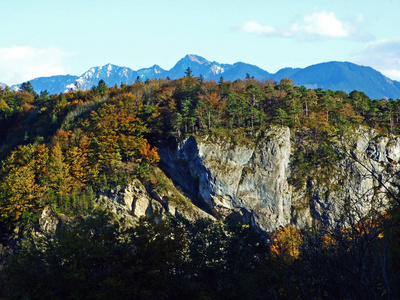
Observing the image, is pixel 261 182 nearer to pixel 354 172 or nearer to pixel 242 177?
pixel 242 177

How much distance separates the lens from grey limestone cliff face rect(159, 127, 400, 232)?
166 feet

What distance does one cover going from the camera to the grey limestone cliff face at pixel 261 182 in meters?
50.6

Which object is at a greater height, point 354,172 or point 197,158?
point 197,158

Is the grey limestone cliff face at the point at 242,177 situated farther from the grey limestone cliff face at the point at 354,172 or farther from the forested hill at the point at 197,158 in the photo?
the grey limestone cliff face at the point at 354,172

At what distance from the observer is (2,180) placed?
48.6 metres

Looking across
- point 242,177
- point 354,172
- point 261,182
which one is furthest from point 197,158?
point 354,172

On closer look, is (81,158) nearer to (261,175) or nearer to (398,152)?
(261,175)

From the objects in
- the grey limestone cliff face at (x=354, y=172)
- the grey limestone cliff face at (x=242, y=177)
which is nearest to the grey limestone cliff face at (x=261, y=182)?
the grey limestone cliff face at (x=242, y=177)

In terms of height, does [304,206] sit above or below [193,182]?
below

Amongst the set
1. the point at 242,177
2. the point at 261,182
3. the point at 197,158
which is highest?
the point at 197,158

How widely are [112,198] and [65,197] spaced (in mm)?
6337

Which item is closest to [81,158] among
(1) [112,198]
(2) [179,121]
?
(1) [112,198]

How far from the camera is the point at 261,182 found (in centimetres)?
5194

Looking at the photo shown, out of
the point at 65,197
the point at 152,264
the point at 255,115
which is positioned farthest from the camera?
the point at 255,115
